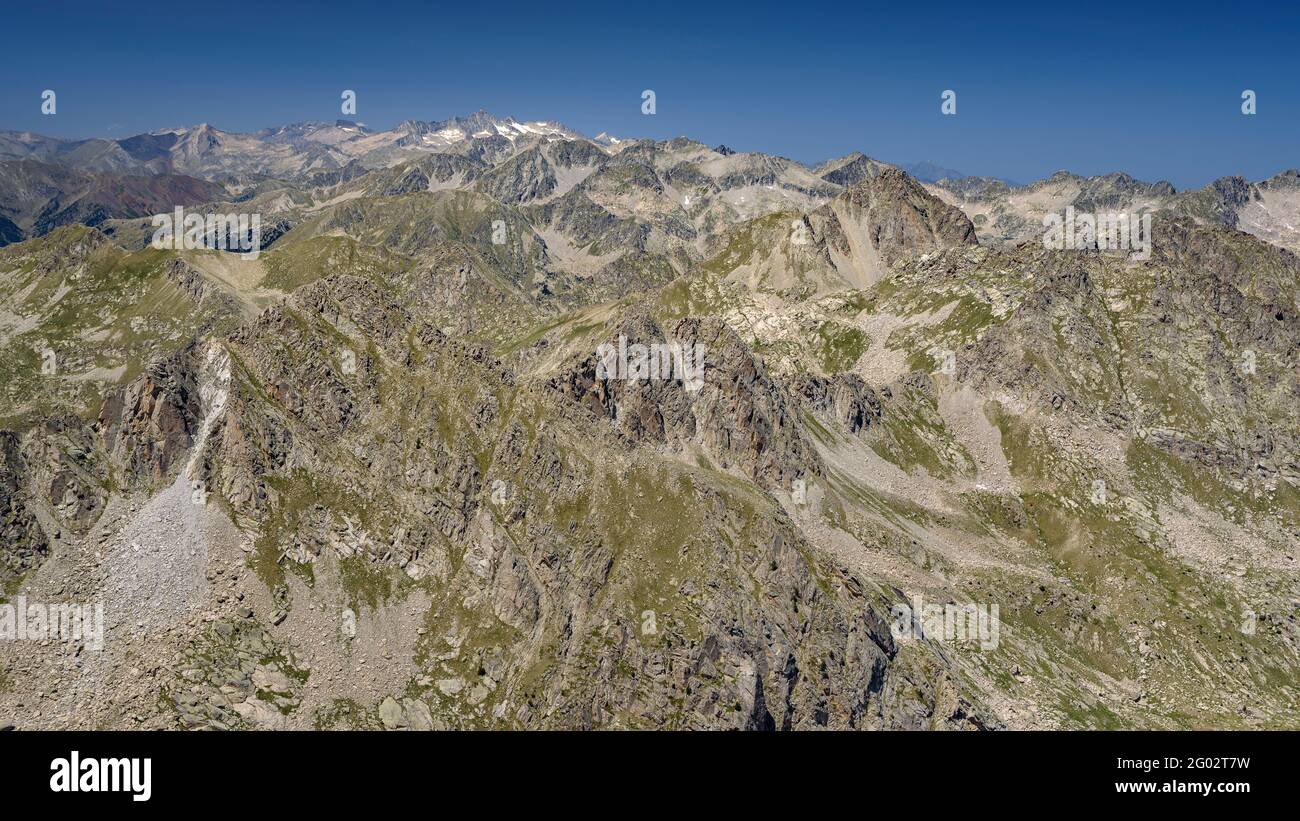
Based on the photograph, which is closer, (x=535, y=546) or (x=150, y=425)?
(x=150, y=425)

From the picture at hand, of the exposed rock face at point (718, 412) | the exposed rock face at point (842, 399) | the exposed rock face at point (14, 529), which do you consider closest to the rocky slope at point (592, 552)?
the exposed rock face at point (14, 529)

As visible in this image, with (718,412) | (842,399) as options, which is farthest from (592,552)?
(842,399)

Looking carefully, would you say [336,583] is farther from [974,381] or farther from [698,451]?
[974,381]

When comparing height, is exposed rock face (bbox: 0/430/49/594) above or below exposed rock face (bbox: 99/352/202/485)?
below

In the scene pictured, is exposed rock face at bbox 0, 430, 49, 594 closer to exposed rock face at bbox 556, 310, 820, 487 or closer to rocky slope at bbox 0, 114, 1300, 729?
rocky slope at bbox 0, 114, 1300, 729

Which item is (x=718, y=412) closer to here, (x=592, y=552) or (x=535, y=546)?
(x=592, y=552)

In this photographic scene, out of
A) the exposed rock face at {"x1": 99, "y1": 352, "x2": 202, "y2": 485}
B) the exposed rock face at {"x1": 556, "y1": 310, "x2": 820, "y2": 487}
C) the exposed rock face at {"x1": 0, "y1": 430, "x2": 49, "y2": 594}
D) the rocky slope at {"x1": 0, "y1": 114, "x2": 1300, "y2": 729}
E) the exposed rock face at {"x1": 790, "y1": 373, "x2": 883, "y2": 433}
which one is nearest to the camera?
the rocky slope at {"x1": 0, "y1": 114, "x2": 1300, "y2": 729}

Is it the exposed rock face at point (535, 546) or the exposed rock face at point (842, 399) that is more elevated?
the exposed rock face at point (842, 399)

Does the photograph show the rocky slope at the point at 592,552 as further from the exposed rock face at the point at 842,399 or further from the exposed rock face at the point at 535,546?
the exposed rock face at the point at 842,399

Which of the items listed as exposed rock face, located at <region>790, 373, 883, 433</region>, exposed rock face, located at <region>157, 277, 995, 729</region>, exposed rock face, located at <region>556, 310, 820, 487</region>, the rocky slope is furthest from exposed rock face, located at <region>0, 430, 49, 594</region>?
exposed rock face, located at <region>790, 373, 883, 433</region>
